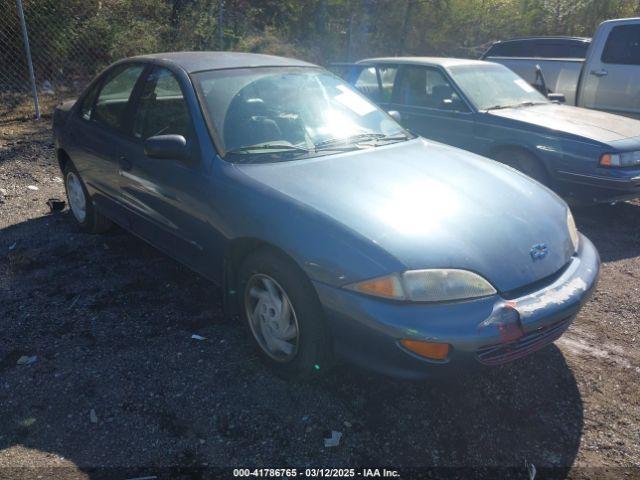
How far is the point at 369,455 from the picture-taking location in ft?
8.07

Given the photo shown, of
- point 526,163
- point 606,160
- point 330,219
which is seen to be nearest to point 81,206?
point 330,219

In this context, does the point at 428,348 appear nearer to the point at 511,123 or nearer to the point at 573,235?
the point at 573,235

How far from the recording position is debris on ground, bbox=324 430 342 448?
2523 millimetres

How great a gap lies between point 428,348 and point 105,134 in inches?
122

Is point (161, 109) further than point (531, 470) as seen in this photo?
Yes

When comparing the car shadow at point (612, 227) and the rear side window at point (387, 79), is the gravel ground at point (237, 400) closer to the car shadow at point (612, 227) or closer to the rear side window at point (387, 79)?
the car shadow at point (612, 227)

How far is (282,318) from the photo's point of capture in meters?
2.85

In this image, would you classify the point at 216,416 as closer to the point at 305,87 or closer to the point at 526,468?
the point at 526,468

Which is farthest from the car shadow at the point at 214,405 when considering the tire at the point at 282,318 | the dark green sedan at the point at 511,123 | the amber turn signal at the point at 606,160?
the amber turn signal at the point at 606,160

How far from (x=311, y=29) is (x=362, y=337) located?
13.8 meters

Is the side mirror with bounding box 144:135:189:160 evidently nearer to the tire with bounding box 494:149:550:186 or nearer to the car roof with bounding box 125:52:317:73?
the car roof with bounding box 125:52:317:73

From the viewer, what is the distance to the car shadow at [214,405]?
2.46 m

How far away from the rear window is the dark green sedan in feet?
14.0

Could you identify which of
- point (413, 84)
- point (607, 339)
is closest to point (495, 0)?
point (413, 84)
